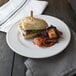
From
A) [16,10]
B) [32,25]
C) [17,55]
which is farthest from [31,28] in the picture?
[16,10]

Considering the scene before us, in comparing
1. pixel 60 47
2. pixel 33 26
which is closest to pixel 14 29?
pixel 33 26

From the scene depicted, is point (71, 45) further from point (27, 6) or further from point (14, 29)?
point (27, 6)

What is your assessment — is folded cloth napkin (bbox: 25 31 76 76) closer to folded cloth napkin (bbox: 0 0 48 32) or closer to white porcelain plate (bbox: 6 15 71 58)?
white porcelain plate (bbox: 6 15 71 58)

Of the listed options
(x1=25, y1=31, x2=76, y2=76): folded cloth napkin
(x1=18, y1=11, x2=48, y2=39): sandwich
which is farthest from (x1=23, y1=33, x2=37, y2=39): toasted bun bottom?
(x1=25, y1=31, x2=76, y2=76): folded cloth napkin

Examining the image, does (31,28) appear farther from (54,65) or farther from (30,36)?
(54,65)

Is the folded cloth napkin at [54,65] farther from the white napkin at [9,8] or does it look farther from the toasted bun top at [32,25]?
the white napkin at [9,8]

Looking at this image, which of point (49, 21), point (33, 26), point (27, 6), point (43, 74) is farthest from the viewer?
point (27, 6)
